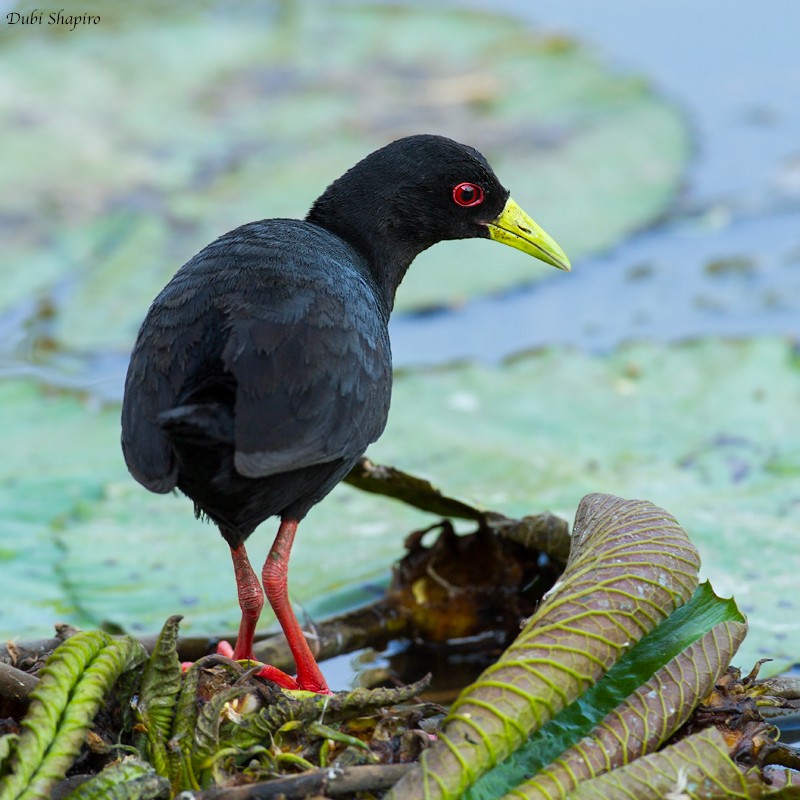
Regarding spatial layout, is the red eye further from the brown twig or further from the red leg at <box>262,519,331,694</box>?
the brown twig

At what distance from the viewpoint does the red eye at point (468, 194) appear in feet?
13.5

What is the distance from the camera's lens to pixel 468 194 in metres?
4.14

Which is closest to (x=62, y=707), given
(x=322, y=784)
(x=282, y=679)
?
(x=322, y=784)

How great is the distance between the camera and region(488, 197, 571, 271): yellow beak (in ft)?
14.0

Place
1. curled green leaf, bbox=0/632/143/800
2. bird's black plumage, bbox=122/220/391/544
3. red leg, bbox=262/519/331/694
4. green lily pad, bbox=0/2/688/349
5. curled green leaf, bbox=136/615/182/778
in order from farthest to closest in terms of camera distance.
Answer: green lily pad, bbox=0/2/688/349, red leg, bbox=262/519/331/694, bird's black plumage, bbox=122/220/391/544, curled green leaf, bbox=136/615/182/778, curled green leaf, bbox=0/632/143/800

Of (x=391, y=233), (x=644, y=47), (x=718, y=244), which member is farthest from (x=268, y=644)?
(x=644, y=47)

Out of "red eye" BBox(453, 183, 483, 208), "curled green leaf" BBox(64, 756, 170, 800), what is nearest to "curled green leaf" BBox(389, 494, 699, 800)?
"curled green leaf" BBox(64, 756, 170, 800)

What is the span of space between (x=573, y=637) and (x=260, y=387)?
2.86ft

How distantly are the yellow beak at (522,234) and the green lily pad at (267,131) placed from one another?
1953mm

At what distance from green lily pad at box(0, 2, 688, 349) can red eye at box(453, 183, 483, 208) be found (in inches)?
82.2

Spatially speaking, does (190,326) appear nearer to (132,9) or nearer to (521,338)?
(521,338)

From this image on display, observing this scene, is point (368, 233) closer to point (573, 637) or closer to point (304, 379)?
point (304, 379)

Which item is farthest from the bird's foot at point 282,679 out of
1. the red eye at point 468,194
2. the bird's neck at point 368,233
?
the red eye at point 468,194

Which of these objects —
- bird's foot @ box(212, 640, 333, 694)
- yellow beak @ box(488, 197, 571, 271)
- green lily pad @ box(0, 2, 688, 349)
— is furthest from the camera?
green lily pad @ box(0, 2, 688, 349)
